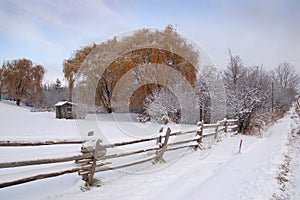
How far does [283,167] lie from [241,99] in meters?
8.59

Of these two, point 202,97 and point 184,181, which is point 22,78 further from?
point 184,181

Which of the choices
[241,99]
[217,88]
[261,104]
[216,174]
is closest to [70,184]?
[216,174]

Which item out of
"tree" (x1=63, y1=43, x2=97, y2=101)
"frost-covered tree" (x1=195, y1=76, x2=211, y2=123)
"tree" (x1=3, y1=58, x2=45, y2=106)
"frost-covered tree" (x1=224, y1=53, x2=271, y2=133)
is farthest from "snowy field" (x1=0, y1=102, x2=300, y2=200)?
"tree" (x1=3, y1=58, x2=45, y2=106)

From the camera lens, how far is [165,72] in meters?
21.6

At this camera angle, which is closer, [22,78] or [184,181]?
[184,181]

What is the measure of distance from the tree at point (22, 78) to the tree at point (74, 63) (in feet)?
69.4

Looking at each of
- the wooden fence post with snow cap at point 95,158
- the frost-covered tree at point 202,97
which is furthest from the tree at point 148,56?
the wooden fence post with snow cap at point 95,158

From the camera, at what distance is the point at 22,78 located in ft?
137

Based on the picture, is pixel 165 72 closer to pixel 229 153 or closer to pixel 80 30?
pixel 80 30

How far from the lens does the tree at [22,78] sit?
41.2 meters

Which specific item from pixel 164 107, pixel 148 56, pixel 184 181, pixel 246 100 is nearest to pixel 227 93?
pixel 246 100

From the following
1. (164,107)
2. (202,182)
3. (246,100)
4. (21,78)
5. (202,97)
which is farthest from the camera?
(21,78)

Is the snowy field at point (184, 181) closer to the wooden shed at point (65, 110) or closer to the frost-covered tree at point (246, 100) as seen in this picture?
the frost-covered tree at point (246, 100)

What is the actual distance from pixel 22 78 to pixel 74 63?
23.0 meters
